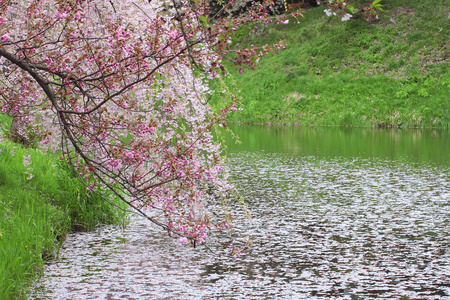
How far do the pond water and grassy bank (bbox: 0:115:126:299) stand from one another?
291 millimetres

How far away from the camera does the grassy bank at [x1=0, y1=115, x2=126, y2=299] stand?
714cm

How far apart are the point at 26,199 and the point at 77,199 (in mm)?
1226

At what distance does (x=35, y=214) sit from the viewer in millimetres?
9016

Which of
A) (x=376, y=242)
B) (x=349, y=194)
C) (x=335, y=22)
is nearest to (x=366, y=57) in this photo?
(x=335, y=22)

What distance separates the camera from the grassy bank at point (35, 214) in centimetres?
714

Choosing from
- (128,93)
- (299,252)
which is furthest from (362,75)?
(128,93)

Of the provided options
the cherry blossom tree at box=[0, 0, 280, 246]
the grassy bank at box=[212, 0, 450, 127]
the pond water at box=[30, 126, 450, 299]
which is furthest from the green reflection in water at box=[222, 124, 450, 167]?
the cherry blossom tree at box=[0, 0, 280, 246]

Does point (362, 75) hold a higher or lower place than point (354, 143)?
higher

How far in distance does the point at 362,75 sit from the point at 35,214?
3437cm

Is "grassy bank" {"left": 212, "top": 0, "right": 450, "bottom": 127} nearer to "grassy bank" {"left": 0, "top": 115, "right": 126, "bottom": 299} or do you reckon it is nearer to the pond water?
the pond water

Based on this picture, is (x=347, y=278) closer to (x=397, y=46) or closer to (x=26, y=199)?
(x=26, y=199)

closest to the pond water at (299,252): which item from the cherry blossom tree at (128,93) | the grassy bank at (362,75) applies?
the cherry blossom tree at (128,93)

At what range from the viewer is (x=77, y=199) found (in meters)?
10.6

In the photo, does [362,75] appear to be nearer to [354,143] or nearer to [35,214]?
[354,143]
